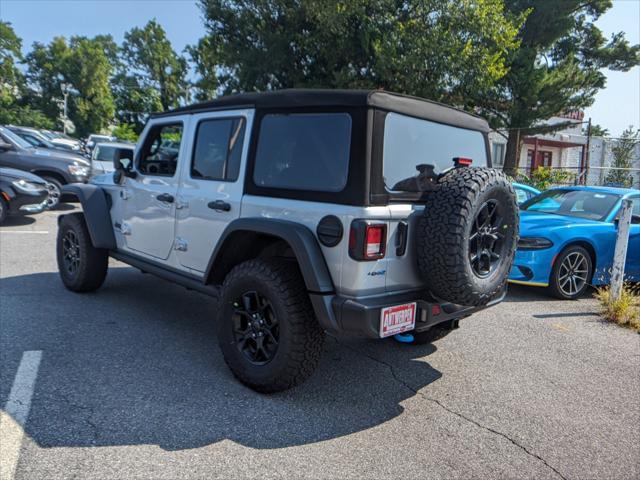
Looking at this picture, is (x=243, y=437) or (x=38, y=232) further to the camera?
(x=38, y=232)

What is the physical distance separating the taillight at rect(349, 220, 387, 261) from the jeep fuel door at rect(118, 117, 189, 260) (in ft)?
6.33

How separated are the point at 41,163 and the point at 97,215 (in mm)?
7055

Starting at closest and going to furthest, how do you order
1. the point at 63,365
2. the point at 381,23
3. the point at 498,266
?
1. the point at 498,266
2. the point at 63,365
3. the point at 381,23

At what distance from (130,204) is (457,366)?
3.29m

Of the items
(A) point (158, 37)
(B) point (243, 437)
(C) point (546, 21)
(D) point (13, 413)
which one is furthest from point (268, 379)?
(A) point (158, 37)

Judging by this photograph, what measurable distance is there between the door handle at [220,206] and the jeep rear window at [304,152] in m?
0.30

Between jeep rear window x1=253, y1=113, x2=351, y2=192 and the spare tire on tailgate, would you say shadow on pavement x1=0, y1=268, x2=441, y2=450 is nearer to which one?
the spare tire on tailgate

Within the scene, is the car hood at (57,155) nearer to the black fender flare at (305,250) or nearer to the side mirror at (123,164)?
the side mirror at (123,164)

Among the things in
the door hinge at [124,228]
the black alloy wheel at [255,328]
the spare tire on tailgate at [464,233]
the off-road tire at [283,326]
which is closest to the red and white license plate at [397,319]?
the spare tire on tailgate at [464,233]

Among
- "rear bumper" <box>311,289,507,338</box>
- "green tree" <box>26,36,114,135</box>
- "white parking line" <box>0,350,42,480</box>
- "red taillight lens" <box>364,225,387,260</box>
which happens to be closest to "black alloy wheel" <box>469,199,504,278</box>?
"rear bumper" <box>311,289,507,338</box>

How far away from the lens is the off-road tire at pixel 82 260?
200 inches

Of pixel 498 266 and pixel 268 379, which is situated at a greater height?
pixel 498 266

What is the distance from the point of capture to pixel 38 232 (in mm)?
8945

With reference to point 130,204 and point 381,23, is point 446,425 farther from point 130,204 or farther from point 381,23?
point 381,23
